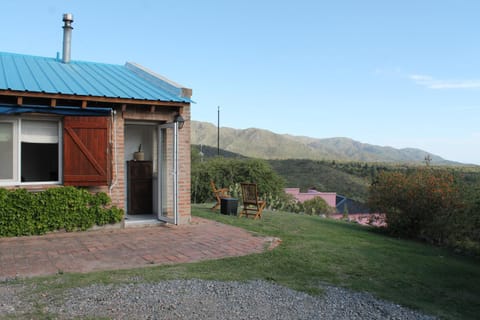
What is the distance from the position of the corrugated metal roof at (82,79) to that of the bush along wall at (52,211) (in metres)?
1.90

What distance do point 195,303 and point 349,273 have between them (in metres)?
2.57

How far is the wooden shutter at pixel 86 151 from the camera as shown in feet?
26.1

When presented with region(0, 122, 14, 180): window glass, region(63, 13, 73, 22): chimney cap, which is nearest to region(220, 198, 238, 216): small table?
region(0, 122, 14, 180): window glass

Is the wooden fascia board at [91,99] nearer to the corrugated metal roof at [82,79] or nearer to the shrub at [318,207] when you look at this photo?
the corrugated metal roof at [82,79]

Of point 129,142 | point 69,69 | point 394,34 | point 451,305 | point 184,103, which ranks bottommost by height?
point 451,305

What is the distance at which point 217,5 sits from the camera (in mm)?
16109

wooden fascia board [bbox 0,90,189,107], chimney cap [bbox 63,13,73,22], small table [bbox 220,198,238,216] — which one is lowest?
small table [bbox 220,198,238,216]

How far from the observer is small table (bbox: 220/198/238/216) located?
448 inches

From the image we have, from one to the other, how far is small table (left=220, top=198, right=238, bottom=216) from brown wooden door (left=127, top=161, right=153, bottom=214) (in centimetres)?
202

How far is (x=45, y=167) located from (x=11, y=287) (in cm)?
441

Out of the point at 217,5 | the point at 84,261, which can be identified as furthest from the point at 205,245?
the point at 217,5

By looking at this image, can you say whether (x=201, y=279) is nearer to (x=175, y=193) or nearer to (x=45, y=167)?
(x=175, y=193)

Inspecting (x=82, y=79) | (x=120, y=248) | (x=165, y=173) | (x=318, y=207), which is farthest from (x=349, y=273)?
(x=318, y=207)

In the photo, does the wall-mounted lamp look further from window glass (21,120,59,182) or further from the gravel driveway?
the gravel driveway
